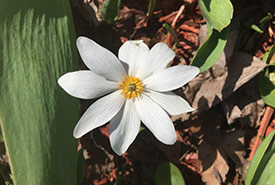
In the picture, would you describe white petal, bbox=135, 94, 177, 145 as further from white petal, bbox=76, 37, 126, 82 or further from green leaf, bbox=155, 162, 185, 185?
green leaf, bbox=155, 162, 185, 185

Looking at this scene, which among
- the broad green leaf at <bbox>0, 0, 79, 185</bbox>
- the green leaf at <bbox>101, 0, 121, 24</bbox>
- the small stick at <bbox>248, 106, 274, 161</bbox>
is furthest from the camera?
the small stick at <bbox>248, 106, 274, 161</bbox>

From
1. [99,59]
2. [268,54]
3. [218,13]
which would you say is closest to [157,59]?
[99,59]

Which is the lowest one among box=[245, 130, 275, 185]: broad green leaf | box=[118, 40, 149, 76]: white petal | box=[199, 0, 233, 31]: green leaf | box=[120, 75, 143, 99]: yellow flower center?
box=[245, 130, 275, 185]: broad green leaf

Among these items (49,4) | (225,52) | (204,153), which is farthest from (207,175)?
(49,4)

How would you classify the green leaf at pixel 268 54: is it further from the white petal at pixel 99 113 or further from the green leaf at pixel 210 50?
the white petal at pixel 99 113

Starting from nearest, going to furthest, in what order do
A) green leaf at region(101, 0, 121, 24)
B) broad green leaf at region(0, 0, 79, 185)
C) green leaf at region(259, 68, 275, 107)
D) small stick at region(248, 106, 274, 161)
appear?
broad green leaf at region(0, 0, 79, 185) < green leaf at region(101, 0, 121, 24) < green leaf at region(259, 68, 275, 107) < small stick at region(248, 106, 274, 161)

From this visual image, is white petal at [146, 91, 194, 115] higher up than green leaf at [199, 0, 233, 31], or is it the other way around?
green leaf at [199, 0, 233, 31]

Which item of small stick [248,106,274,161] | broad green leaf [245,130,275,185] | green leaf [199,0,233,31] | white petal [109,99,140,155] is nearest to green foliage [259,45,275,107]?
small stick [248,106,274,161]

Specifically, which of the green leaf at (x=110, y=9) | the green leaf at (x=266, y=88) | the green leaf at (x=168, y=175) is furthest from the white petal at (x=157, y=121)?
the green leaf at (x=266, y=88)
